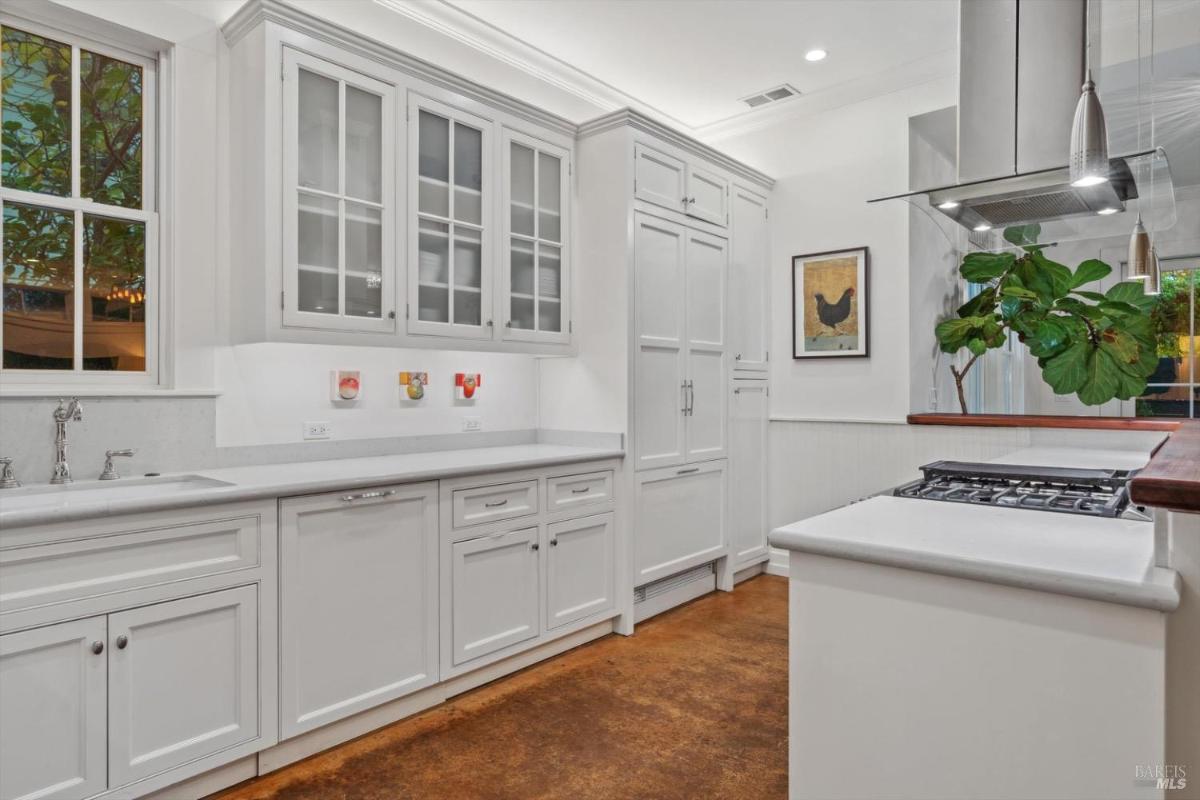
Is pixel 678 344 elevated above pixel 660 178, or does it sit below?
below

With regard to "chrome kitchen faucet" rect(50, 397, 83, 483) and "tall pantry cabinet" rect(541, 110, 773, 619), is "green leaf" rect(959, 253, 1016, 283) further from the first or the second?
"chrome kitchen faucet" rect(50, 397, 83, 483)

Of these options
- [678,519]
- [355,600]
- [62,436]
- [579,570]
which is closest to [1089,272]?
[678,519]

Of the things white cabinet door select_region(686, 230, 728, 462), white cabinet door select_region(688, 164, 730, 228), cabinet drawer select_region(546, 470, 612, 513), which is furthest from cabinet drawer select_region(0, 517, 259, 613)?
white cabinet door select_region(688, 164, 730, 228)

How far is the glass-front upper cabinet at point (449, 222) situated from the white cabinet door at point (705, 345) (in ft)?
3.94

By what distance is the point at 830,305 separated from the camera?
419 cm

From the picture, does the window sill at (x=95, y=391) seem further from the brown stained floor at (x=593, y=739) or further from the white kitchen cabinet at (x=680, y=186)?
the white kitchen cabinet at (x=680, y=186)

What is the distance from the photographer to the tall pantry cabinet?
3.36 metres

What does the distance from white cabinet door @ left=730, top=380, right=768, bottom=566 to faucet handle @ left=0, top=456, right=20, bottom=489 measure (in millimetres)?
3258

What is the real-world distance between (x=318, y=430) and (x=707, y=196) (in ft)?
8.03

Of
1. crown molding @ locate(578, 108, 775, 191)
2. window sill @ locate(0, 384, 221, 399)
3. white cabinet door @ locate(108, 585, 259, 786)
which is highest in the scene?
crown molding @ locate(578, 108, 775, 191)

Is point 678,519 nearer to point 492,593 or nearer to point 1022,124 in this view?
point 492,593

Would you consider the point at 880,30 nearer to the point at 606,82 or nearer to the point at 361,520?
the point at 606,82

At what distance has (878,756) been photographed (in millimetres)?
1367

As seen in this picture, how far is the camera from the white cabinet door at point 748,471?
409cm
